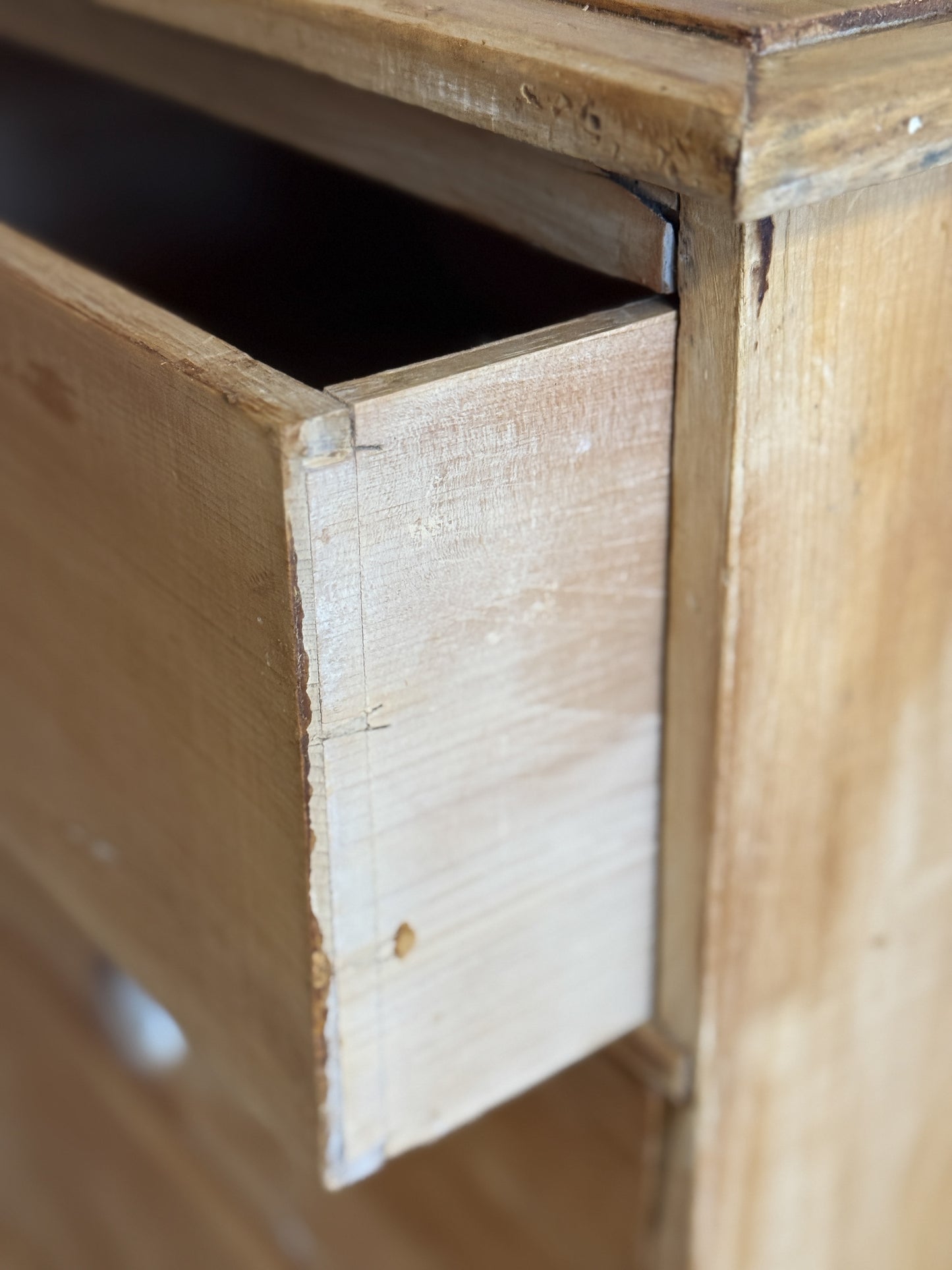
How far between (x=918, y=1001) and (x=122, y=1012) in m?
0.48

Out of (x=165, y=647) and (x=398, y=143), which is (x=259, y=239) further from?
(x=165, y=647)

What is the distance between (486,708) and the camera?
382mm

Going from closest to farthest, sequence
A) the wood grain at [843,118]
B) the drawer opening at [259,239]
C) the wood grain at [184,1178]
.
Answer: the wood grain at [843,118]
the drawer opening at [259,239]
the wood grain at [184,1178]

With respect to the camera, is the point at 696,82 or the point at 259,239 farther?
the point at 259,239

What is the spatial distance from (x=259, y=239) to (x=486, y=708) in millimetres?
283

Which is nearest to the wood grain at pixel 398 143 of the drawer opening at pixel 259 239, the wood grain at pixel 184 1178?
the drawer opening at pixel 259 239

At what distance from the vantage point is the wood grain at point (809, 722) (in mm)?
366

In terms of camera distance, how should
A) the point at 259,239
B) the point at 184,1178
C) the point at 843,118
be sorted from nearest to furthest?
the point at 843,118 → the point at 259,239 → the point at 184,1178

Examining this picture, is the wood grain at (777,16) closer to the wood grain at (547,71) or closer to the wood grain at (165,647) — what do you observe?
the wood grain at (547,71)

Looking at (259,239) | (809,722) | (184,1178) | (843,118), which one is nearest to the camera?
(843,118)

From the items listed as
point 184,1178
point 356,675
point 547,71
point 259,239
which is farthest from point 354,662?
point 184,1178

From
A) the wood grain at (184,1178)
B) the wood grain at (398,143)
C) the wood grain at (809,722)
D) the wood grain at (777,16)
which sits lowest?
the wood grain at (184,1178)

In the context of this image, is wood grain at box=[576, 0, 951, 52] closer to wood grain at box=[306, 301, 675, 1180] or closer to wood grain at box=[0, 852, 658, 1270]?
wood grain at box=[306, 301, 675, 1180]

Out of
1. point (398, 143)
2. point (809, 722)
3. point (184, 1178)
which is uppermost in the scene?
point (398, 143)
